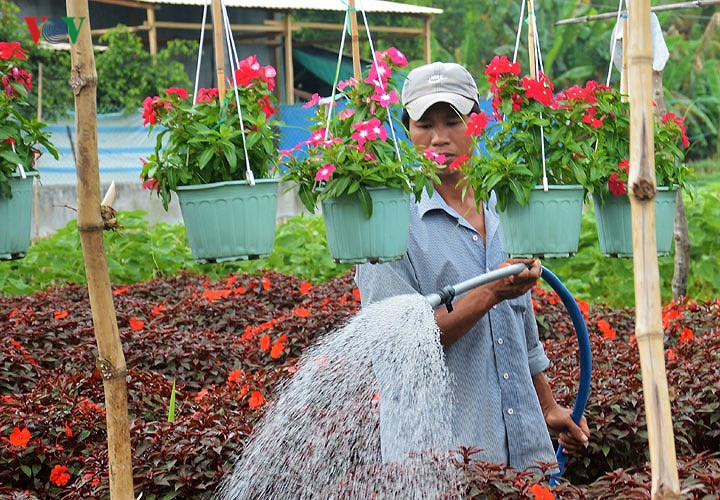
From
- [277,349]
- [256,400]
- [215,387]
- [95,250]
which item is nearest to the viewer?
[95,250]

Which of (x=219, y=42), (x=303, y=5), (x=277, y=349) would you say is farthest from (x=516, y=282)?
(x=303, y=5)

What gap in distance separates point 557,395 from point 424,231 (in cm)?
129

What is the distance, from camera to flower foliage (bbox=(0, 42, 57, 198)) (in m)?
2.33

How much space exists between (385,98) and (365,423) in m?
1.09

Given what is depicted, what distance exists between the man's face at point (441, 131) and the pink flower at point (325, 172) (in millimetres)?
408

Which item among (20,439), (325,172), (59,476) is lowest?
(59,476)

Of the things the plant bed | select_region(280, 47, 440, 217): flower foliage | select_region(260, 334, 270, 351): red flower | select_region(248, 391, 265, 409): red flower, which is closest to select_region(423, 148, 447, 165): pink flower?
select_region(280, 47, 440, 217): flower foliage

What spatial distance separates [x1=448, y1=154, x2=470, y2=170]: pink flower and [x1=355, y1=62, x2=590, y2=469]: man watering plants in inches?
2.9

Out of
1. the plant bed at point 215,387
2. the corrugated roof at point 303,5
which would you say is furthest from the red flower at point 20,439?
→ the corrugated roof at point 303,5

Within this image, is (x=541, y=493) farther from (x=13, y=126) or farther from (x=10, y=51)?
(x=10, y=51)

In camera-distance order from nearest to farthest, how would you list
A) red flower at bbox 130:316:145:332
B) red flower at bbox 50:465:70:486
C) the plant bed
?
the plant bed
red flower at bbox 50:465:70:486
red flower at bbox 130:316:145:332

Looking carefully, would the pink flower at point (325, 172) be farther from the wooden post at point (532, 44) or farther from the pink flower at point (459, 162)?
the wooden post at point (532, 44)

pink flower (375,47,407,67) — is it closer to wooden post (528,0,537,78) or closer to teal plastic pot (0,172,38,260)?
wooden post (528,0,537,78)

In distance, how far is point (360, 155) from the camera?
7.56 ft
